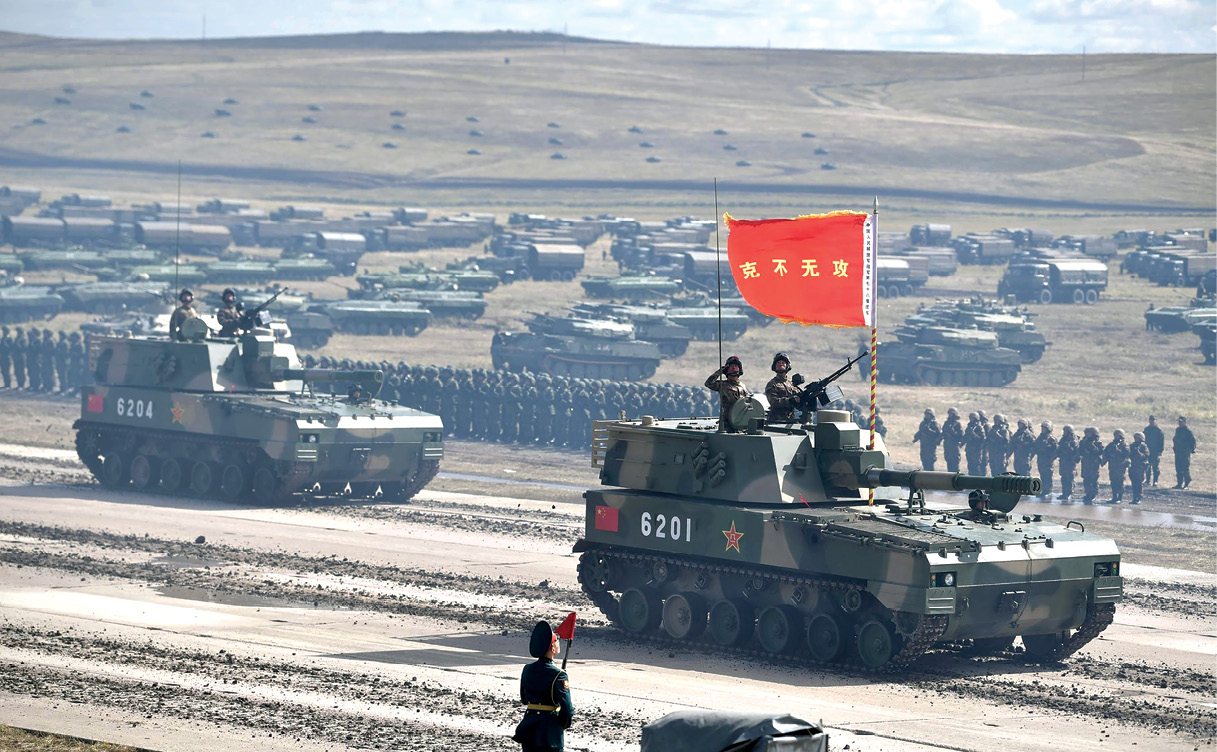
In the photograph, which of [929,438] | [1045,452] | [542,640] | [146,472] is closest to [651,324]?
[929,438]

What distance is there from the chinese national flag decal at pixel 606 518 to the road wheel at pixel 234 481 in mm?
12443

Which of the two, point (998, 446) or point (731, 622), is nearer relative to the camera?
point (731, 622)

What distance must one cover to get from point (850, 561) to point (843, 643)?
0.94 metres

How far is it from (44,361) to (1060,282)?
35854mm

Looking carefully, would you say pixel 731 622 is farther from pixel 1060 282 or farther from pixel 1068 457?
pixel 1060 282

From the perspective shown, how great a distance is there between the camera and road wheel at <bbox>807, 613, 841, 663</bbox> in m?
18.3

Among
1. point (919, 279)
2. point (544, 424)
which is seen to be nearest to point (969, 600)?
point (544, 424)

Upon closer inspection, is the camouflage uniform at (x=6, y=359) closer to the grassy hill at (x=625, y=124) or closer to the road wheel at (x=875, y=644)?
the road wheel at (x=875, y=644)

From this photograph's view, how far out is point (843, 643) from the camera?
18.2 meters

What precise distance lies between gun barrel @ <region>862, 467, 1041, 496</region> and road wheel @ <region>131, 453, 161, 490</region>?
59.1 feet

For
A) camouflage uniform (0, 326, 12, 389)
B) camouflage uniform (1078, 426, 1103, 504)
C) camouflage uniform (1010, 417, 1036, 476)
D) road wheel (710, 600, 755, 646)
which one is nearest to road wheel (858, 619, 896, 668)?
road wheel (710, 600, 755, 646)

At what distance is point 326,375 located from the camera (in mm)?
31812

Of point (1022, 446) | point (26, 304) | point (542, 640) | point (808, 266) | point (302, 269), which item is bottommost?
point (1022, 446)

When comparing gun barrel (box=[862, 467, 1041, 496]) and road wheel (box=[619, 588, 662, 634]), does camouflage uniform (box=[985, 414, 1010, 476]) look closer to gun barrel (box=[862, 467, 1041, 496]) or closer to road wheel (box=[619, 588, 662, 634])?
road wheel (box=[619, 588, 662, 634])
